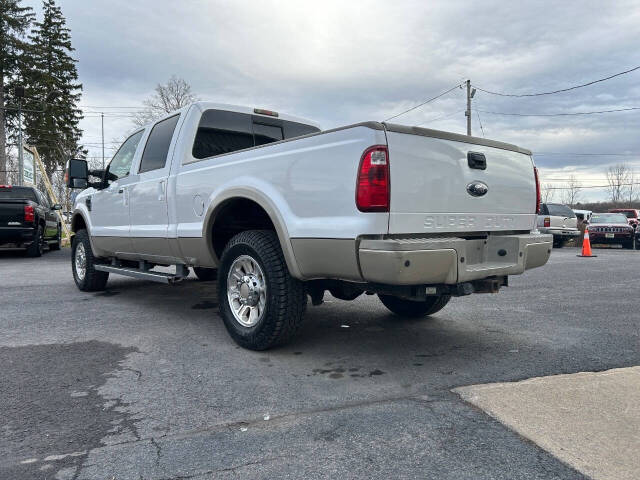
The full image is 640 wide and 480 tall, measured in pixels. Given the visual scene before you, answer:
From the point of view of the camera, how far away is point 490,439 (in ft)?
7.91

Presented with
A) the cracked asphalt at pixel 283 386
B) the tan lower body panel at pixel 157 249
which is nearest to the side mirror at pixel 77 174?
the tan lower body panel at pixel 157 249

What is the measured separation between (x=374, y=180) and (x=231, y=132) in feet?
8.34

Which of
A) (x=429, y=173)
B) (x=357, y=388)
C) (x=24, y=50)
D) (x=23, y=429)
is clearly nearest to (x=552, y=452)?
(x=357, y=388)

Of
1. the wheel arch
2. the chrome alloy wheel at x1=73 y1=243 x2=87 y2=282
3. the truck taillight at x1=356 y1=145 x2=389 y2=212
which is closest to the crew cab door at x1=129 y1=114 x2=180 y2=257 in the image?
the wheel arch

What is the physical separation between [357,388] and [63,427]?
5.34 ft

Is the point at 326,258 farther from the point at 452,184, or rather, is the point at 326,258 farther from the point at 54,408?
the point at 54,408

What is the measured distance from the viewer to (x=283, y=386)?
10.4 ft

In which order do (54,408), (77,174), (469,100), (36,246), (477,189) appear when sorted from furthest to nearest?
(469,100)
(36,246)
(77,174)
(477,189)
(54,408)

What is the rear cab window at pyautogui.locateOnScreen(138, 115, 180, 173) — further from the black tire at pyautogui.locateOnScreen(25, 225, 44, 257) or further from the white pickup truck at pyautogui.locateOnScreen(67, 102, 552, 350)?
the black tire at pyautogui.locateOnScreen(25, 225, 44, 257)

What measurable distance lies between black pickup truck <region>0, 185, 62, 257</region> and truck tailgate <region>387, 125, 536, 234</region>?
11.8 meters

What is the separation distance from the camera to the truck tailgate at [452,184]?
10.3 ft

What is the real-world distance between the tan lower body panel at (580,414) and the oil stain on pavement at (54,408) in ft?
6.40

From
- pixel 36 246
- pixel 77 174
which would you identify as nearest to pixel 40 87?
pixel 36 246

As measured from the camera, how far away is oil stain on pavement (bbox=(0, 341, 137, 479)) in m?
2.27
